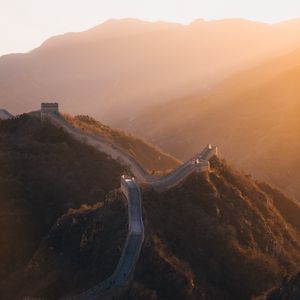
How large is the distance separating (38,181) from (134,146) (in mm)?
21466

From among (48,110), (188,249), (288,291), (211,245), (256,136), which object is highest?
(48,110)

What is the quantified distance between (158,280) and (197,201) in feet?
43.9

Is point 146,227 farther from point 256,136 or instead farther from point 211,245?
point 256,136

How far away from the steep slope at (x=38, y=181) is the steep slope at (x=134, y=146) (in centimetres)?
521

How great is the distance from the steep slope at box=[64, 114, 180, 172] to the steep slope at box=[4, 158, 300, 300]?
16524 mm

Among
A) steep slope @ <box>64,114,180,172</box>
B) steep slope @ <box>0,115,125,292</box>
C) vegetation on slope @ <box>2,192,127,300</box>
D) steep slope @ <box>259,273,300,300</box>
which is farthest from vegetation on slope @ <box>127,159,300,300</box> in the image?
steep slope @ <box>64,114,180,172</box>

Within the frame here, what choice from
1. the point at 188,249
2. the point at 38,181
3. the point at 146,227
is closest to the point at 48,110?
the point at 38,181

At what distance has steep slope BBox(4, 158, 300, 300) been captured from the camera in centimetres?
4691

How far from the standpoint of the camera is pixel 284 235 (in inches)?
2520

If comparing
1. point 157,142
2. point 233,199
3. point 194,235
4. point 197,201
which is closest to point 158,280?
point 194,235

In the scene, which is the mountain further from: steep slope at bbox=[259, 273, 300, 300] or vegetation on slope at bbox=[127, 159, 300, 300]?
steep slope at bbox=[259, 273, 300, 300]

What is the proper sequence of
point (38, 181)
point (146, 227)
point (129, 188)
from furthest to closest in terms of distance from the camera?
point (38, 181), point (129, 188), point (146, 227)

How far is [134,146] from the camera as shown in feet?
276

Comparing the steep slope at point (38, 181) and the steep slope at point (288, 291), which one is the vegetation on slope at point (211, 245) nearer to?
the steep slope at point (288, 291)
